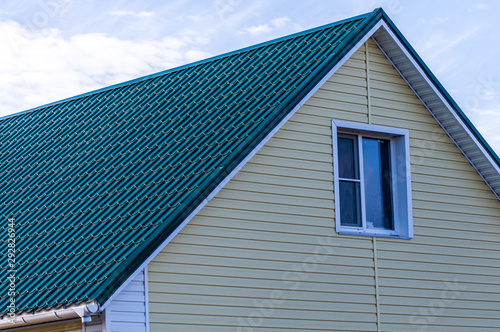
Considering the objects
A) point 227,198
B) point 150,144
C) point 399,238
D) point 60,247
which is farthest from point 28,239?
point 399,238

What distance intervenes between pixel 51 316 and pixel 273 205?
371 cm

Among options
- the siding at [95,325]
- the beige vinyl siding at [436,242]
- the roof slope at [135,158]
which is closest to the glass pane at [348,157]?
the beige vinyl siding at [436,242]

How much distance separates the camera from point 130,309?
11930 mm

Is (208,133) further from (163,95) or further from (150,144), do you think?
(163,95)

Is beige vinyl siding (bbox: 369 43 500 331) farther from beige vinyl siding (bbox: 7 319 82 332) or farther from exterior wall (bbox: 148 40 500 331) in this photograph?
beige vinyl siding (bbox: 7 319 82 332)

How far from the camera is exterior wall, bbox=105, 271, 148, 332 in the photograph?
1172 cm

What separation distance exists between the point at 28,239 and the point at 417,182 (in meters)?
6.39

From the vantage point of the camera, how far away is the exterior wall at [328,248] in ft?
42.1

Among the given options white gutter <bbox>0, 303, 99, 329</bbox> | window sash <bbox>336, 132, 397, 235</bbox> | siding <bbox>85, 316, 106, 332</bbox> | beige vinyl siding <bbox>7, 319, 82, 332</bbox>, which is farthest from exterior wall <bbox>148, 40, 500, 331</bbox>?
white gutter <bbox>0, 303, 99, 329</bbox>

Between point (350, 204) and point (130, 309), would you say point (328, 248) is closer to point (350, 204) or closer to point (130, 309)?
point (350, 204)

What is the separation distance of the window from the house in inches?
1.2

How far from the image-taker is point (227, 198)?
13234mm

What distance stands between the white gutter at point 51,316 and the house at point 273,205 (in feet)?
0.09

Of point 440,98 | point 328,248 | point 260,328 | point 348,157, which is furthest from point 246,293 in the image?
point 440,98
